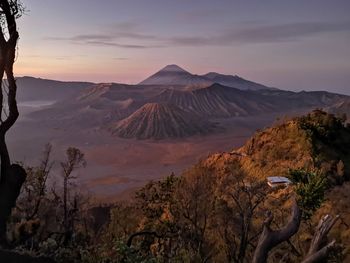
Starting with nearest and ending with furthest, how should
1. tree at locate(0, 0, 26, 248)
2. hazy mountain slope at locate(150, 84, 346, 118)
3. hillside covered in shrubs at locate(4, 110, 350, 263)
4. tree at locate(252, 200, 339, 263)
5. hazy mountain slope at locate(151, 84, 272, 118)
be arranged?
tree at locate(252, 200, 339, 263), tree at locate(0, 0, 26, 248), hillside covered in shrubs at locate(4, 110, 350, 263), hazy mountain slope at locate(151, 84, 272, 118), hazy mountain slope at locate(150, 84, 346, 118)

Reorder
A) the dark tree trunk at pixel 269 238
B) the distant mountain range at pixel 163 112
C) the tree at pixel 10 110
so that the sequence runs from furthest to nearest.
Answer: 1. the distant mountain range at pixel 163 112
2. the tree at pixel 10 110
3. the dark tree trunk at pixel 269 238

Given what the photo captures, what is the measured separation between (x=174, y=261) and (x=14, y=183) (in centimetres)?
372

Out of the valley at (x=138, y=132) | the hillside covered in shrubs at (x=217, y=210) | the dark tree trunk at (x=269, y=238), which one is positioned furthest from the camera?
the valley at (x=138, y=132)

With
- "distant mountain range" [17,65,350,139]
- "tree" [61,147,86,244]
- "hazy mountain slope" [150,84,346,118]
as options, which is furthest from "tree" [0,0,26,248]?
"hazy mountain slope" [150,84,346,118]

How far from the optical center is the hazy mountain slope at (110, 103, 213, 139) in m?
126

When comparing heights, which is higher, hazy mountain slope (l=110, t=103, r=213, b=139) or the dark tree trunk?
the dark tree trunk

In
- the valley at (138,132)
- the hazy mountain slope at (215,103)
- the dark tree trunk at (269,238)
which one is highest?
the hazy mountain slope at (215,103)

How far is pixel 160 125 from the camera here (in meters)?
129

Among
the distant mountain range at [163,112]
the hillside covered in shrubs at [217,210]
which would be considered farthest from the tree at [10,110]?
the distant mountain range at [163,112]

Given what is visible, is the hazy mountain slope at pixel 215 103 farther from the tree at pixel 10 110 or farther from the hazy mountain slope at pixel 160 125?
the tree at pixel 10 110

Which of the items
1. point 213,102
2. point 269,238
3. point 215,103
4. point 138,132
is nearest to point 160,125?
point 138,132

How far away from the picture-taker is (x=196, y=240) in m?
15.3

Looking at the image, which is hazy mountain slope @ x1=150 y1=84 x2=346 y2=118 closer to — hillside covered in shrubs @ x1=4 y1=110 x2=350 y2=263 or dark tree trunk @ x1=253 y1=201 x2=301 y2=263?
hillside covered in shrubs @ x1=4 y1=110 x2=350 y2=263

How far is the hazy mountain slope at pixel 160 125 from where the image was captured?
125938 millimetres
